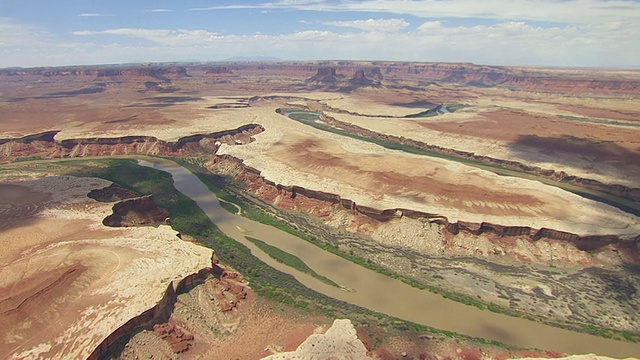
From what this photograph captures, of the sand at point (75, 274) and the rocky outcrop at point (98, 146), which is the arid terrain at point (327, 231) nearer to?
the sand at point (75, 274)

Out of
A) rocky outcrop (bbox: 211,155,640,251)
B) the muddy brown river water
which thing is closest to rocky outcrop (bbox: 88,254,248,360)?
the muddy brown river water

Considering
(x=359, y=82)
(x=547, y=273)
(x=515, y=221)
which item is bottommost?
(x=547, y=273)

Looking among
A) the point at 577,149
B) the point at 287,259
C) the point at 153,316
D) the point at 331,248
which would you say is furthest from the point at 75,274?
the point at 577,149

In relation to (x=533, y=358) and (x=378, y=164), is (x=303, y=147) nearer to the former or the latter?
(x=378, y=164)

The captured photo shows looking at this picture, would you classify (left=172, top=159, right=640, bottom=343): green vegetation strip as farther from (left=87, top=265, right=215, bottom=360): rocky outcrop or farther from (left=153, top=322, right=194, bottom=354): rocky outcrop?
(left=153, top=322, right=194, bottom=354): rocky outcrop

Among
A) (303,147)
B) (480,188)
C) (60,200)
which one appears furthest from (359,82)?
(60,200)

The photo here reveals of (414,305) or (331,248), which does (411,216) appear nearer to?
(331,248)
